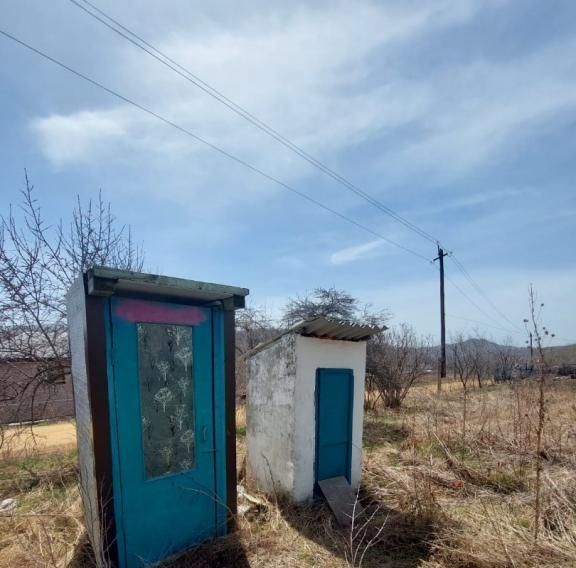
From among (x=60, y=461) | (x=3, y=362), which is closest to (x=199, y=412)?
(x=60, y=461)

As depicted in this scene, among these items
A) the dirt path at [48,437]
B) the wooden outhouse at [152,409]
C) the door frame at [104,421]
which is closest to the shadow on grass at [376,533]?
the wooden outhouse at [152,409]

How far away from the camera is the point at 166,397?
3.72m

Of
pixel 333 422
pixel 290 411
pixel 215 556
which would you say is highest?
pixel 290 411

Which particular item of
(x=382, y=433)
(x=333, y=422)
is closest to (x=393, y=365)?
(x=382, y=433)

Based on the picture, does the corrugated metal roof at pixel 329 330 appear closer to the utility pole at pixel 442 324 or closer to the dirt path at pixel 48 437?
the dirt path at pixel 48 437

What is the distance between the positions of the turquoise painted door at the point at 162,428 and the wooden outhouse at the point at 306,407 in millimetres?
1278

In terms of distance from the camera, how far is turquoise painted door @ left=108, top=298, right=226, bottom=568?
11.1 feet

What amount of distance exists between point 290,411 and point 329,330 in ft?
3.99

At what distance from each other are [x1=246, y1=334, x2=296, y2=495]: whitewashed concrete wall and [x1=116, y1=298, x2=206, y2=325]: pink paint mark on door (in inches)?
64.3

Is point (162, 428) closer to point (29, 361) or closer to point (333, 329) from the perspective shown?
point (333, 329)

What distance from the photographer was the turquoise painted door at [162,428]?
3396 mm

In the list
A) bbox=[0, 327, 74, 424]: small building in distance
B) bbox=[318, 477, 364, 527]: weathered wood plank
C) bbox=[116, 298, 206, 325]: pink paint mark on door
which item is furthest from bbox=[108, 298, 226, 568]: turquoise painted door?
bbox=[0, 327, 74, 424]: small building in distance

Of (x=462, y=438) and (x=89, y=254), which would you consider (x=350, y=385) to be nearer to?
(x=462, y=438)

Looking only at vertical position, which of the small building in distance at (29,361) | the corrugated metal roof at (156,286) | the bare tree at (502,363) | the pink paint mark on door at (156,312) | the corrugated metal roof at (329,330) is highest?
the corrugated metal roof at (156,286)
